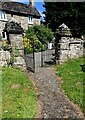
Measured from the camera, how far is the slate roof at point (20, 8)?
1412 inches

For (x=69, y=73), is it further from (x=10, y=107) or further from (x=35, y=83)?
(x=10, y=107)

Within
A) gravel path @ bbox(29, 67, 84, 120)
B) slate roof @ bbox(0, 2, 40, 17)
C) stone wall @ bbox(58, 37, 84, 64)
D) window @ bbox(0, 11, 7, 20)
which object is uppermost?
slate roof @ bbox(0, 2, 40, 17)

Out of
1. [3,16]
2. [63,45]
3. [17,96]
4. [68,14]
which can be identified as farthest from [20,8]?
[17,96]

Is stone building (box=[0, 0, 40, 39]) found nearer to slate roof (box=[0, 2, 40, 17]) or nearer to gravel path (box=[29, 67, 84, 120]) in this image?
slate roof (box=[0, 2, 40, 17])

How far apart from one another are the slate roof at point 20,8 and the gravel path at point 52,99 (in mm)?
23277

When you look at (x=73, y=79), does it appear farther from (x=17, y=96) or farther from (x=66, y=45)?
(x=66, y=45)

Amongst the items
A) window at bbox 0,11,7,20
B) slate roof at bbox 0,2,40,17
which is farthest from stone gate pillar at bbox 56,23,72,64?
window at bbox 0,11,7,20

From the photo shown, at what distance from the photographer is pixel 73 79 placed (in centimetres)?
1277

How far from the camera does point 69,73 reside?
45.3 ft

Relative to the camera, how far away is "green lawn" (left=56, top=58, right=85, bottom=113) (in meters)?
10.8

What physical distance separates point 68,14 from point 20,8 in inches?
315

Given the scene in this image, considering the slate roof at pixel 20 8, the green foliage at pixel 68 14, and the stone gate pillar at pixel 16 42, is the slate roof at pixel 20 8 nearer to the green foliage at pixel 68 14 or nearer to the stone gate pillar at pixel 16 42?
the green foliage at pixel 68 14

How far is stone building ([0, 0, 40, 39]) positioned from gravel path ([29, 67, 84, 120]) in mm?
21599

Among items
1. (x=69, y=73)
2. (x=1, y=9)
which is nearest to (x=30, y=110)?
A: (x=69, y=73)
